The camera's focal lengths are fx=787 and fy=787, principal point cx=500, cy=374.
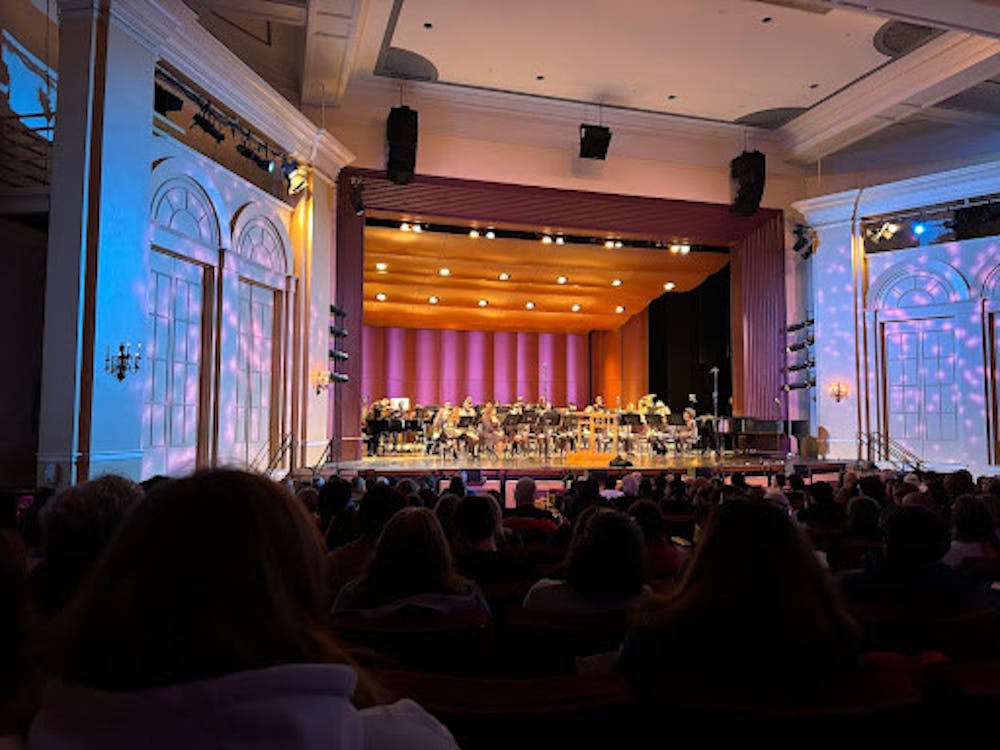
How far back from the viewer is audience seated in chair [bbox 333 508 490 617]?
2.19m

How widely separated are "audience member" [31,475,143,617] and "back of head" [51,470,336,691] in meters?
1.12

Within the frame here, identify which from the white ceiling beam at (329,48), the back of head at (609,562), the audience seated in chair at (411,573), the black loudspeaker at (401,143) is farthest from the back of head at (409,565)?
the black loudspeaker at (401,143)

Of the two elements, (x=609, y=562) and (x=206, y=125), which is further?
(x=206, y=125)

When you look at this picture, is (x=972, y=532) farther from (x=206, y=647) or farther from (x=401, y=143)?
(x=401, y=143)

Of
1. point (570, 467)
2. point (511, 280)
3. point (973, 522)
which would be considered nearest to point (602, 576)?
point (973, 522)

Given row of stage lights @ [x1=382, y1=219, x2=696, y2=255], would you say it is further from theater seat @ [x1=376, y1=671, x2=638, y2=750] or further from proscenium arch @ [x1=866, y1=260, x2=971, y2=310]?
theater seat @ [x1=376, y1=671, x2=638, y2=750]

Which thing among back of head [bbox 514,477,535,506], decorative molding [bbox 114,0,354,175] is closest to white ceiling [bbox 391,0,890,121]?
decorative molding [bbox 114,0,354,175]

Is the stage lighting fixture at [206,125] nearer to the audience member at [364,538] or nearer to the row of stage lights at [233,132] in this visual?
the row of stage lights at [233,132]

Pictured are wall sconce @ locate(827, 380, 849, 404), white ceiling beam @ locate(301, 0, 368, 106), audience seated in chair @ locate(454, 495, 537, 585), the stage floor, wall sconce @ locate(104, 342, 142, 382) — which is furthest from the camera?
wall sconce @ locate(827, 380, 849, 404)

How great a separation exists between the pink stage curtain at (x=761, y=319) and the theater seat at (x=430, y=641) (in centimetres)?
1338

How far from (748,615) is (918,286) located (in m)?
13.4

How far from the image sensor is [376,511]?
11.0 ft

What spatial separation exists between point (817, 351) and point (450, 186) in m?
7.03

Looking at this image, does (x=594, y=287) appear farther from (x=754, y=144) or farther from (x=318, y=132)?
(x=318, y=132)
